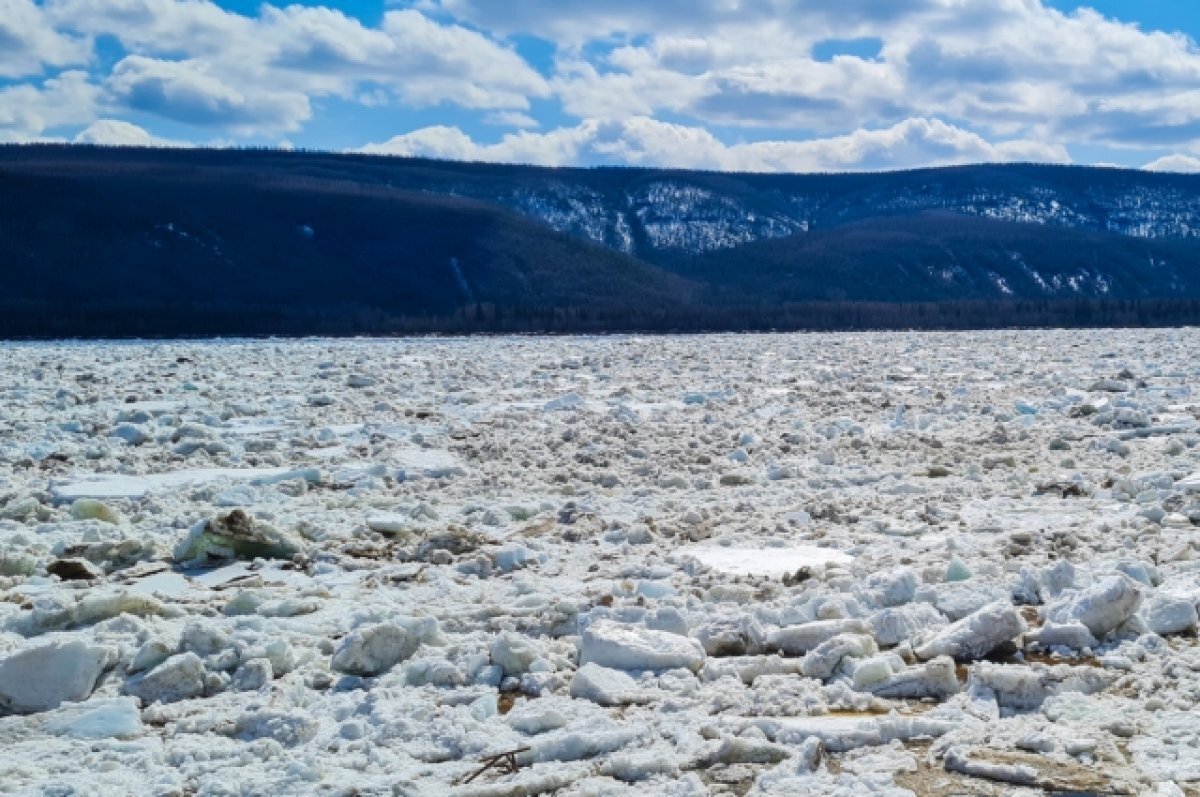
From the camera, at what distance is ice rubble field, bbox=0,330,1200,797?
3141 mm

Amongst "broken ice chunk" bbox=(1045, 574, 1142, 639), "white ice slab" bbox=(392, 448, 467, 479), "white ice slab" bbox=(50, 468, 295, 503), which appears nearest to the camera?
"broken ice chunk" bbox=(1045, 574, 1142, 639)

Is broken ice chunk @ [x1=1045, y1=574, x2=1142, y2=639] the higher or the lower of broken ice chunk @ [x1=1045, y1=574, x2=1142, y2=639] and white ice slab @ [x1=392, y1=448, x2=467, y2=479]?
the higher

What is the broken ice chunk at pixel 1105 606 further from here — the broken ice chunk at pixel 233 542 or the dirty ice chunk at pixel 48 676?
the broken ice chunk at pixel 233 542

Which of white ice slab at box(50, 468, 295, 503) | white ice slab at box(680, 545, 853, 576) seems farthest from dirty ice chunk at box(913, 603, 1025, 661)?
white ice slab at box(50, 468, 295, 503)

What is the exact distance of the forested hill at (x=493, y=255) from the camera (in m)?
52.6

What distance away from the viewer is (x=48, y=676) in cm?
358

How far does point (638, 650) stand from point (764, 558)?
1.62 metres

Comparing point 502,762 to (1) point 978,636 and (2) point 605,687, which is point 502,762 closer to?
(2) point 605,687

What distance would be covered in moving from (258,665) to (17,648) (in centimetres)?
89

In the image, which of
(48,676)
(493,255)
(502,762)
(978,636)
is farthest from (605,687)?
(493,255)

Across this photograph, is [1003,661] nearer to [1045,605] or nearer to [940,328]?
[1045,605]

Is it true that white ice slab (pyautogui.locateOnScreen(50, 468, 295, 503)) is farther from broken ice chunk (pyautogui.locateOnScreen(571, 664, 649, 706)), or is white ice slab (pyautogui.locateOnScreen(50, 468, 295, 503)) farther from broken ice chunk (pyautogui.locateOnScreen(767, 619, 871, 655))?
broken ice chunk (pyautogui.locateOnScreen(767, 619, 871, 655))

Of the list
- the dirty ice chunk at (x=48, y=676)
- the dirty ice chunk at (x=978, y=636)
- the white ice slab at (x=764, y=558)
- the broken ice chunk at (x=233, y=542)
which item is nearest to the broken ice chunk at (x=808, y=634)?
the dirty ice chunk at (x=978, y=636)

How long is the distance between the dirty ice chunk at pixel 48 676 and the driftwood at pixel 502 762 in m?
1.28
